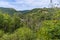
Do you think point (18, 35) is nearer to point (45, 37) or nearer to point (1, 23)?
point (45, 37)

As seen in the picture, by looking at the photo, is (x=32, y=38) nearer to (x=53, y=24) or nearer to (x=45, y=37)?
(x=45, y=37)

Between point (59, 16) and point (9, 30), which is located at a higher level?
point (59, 16)

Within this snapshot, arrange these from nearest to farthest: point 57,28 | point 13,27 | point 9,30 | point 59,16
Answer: point 57,28 → point 59,16 → point 9,30 → point 13,27

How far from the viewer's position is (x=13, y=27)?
3048 cm

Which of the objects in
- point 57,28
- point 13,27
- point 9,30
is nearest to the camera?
point 57,28

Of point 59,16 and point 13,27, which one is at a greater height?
point 59,16

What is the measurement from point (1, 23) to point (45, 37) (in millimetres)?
9723

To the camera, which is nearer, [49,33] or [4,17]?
[49,33]

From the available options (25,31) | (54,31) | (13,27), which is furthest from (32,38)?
(13,27)

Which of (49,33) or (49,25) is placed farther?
(49,25)

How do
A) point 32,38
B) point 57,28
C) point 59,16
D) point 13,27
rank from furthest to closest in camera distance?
point 13,27
point 59,16
point 57,28
point 32,38

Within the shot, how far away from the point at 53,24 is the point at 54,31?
1.65 meters

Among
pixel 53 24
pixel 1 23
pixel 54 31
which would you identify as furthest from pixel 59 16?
pixel 1 23

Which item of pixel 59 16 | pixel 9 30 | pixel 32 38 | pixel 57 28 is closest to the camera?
pixel 32 38
